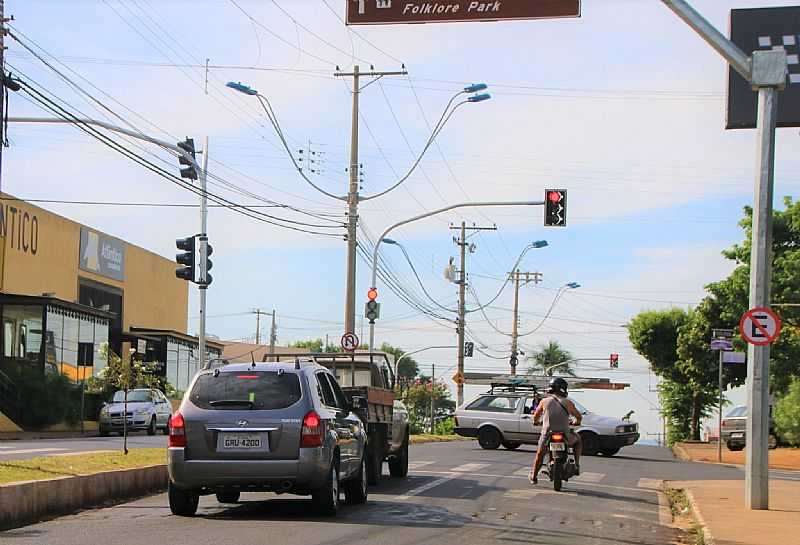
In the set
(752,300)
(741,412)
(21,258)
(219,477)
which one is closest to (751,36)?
(752,300)

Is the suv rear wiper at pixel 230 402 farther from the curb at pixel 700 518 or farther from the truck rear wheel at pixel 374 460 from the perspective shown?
the curb at pixel 700 518

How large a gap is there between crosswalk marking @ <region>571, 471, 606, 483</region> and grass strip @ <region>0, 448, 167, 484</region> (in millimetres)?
7375

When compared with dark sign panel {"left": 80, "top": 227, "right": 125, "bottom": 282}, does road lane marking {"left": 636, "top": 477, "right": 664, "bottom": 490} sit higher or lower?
lower

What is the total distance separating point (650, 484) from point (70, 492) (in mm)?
11336

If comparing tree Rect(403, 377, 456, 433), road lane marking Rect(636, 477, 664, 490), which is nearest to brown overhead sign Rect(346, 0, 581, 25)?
road lane marking Rect(636, 477, 664, 490)

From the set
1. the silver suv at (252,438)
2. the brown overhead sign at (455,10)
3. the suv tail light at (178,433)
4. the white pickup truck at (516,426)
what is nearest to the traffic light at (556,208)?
the white pickup truck at (516,426)

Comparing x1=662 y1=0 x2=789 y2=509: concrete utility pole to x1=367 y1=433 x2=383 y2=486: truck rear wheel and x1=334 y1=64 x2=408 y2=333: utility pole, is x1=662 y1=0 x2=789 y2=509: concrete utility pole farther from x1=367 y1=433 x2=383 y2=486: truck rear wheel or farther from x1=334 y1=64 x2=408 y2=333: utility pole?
x1=334 y1=64 x2=408 y2=333: utility pole

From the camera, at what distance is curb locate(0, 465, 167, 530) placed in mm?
12484

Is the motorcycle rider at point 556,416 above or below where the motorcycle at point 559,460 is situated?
above

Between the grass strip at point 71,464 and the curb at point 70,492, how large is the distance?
19 centimetres

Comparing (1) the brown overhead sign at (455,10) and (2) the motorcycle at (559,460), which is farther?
(2) the motorcycle at (559,460)

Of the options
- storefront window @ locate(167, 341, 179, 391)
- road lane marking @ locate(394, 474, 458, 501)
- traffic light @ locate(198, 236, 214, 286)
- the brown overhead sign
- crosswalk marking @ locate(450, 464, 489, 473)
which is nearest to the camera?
the brown overhead sign

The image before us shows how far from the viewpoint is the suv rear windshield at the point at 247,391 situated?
1341 cm

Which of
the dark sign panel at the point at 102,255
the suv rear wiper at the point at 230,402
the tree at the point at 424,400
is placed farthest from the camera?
the tree at the point at 424,400
